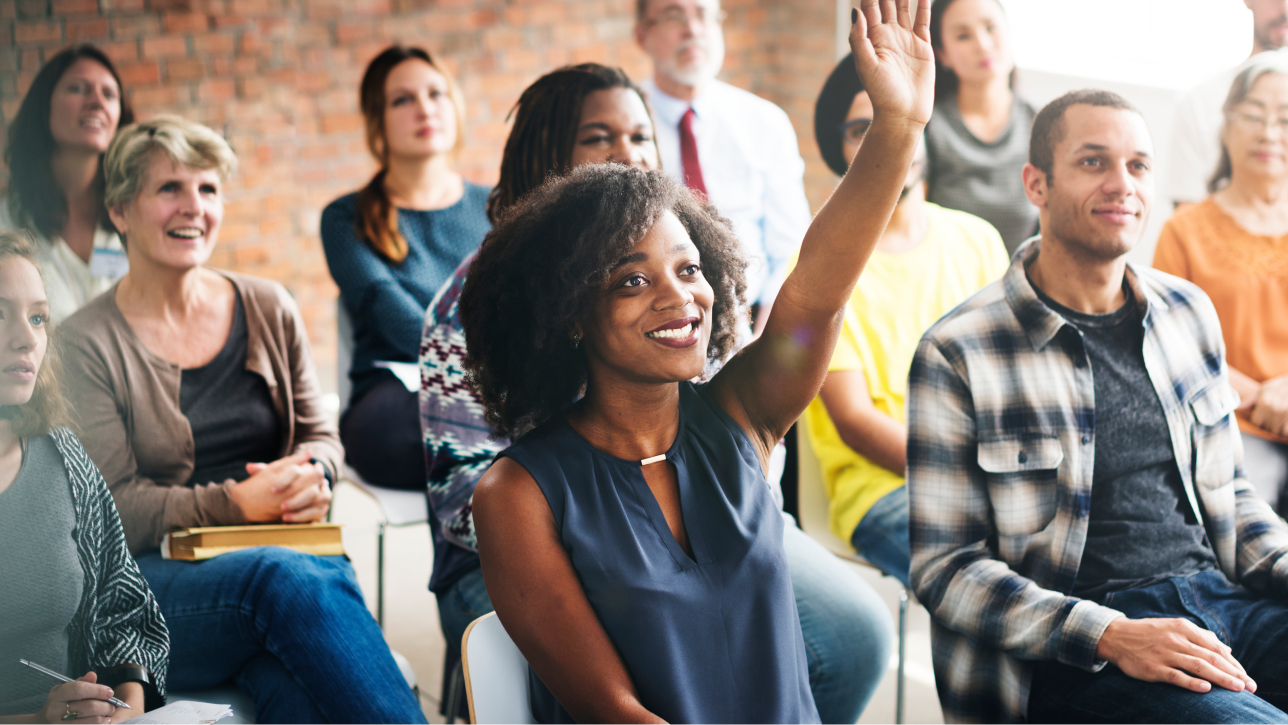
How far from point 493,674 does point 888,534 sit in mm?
986

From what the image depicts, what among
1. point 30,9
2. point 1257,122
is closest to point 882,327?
point 1257,122

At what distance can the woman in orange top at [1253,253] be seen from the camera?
1824 millimetres

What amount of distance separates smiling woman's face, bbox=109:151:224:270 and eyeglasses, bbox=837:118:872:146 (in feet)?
3.92

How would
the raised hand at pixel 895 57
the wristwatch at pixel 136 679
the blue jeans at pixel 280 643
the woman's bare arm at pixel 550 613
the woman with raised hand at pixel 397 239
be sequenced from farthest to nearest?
the woman with raised hand at pixel 397 239
the blue jeans at pixel 280 643
the wristwatch at pixel 136 679
the raised hand at pixel 895 57
the woman's bare arm at pixel 550 613

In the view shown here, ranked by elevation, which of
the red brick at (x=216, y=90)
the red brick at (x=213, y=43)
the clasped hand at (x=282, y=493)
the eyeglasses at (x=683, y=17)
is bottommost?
the clasped hand at (x=282, y=493)

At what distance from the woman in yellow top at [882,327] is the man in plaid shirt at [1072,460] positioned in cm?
33

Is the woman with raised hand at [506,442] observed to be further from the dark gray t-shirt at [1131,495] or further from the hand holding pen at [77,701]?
the hand holding pen at [77,701]

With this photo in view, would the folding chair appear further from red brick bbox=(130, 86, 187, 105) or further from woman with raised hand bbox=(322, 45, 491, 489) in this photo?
red brick bbox=(130, 86, 187, 105)

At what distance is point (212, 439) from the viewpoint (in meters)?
1.75

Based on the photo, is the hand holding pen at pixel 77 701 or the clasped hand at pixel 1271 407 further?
the clasped hand at pixel 1271 407

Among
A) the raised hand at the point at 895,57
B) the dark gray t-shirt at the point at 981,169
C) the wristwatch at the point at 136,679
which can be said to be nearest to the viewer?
the raised hand at the point at 895,57

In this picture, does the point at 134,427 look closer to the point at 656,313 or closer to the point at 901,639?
the point at 656,313

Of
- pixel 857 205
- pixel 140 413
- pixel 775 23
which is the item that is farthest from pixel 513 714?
pixel 775 23

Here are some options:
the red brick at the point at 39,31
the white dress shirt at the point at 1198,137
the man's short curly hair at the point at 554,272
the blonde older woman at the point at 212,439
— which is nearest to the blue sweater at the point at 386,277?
the blonde older woman at the point at 212,439
